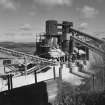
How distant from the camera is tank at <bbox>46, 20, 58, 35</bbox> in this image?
2758 centimetres

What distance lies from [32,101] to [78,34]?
1772cm

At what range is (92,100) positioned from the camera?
14.4 m

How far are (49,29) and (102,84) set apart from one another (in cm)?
1483

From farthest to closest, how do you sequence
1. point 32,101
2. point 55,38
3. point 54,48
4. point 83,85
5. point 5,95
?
point 55,38 → point 54,48 → point 83,85 → point 32,101 → point 5,95

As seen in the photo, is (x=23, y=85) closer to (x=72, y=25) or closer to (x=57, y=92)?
(x=57, y=92)

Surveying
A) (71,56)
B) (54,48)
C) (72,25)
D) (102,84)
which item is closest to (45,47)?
(54,48)

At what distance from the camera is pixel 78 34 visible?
29.5 metres

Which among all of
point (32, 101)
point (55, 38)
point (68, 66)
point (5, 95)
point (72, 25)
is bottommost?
point (32, 101)

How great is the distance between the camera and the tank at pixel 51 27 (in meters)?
27.6

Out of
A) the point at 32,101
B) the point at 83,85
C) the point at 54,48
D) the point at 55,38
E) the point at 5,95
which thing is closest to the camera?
the point at 5,95

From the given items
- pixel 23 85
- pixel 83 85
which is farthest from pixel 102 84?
pixel 23 85

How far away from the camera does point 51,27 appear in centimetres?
2769

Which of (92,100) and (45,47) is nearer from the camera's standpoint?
(92,100)

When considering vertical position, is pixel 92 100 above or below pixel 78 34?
below
